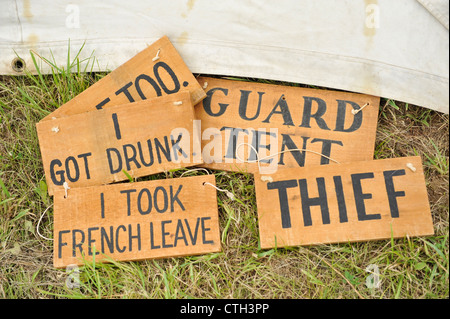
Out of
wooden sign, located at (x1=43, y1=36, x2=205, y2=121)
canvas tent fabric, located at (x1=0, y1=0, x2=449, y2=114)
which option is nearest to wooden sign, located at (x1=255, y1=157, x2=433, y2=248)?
canvas tent fabric, located at (x1=0, y1=0, x2=449, y2=114)

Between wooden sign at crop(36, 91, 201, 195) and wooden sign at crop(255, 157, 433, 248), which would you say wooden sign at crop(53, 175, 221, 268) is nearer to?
wooden sign at crop(36, 91, 201, 195)

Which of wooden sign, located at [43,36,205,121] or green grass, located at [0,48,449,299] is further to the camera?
wooden sign, located at [43,36,205,121]

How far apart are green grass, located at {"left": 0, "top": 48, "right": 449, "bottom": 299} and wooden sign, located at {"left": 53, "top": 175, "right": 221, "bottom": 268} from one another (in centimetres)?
6

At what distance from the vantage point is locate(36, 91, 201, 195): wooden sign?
1.89 m

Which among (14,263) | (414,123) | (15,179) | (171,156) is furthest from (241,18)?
(14,263)

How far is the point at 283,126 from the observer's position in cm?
195

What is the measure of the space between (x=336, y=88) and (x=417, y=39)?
38 centimetres

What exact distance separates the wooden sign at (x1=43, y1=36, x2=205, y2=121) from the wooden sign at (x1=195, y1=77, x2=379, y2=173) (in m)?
0.13

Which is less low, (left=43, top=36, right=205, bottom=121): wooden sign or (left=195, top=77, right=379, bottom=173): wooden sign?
(left=43, top=36, right=205, bottom=121): wooden sign

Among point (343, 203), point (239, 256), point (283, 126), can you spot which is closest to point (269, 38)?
point (283, 126)

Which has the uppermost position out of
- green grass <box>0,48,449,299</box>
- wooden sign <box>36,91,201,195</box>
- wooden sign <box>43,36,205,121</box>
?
wooden sign <box>43,36,205,121</box>

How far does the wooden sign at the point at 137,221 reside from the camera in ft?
6.01
